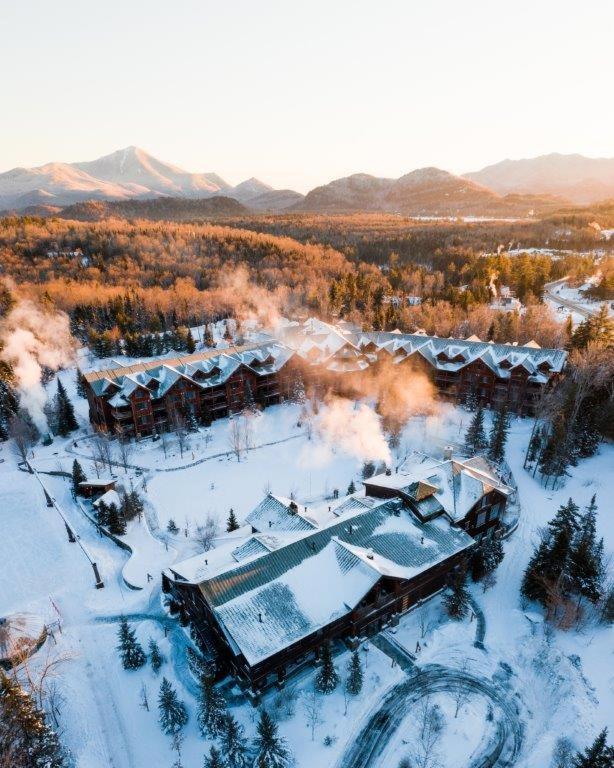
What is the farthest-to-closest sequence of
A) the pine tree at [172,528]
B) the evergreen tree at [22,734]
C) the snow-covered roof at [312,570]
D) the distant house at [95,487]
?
the distant house at [95,487] → the pine tree at [172,528] → the snow-covered roof at [312,570] → the evergreen tree at [22,734]

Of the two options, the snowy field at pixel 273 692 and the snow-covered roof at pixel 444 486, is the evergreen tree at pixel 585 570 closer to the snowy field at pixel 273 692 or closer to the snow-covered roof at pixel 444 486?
the snowy field at pixel 273 692

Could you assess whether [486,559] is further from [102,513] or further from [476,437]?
[102,513]

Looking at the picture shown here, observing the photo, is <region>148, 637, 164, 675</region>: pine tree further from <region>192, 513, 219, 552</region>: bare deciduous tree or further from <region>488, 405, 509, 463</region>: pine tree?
<region>488, 405, 509, 463</region>: pine tree

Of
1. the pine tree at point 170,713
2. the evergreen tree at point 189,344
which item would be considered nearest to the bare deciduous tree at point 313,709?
the pine tree at point 170,713

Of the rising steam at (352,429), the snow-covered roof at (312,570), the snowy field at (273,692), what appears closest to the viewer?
the snowy field at (273,692)

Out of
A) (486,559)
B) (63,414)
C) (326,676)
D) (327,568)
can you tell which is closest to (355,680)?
(326,676)

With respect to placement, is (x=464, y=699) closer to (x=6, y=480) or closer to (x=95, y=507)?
(x=95, y=507)
